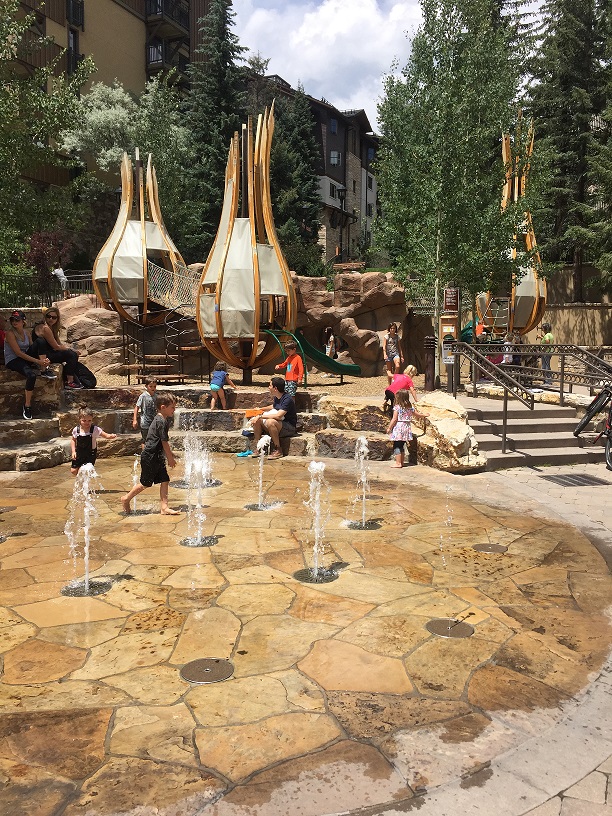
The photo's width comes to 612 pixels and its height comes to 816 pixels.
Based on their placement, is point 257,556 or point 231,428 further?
point 231,428

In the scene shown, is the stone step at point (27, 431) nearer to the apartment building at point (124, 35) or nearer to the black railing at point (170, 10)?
the apartment building at point (124, 35)

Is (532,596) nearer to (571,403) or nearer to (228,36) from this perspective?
(571,403)

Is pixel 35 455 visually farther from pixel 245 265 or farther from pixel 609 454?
pixel 609 454

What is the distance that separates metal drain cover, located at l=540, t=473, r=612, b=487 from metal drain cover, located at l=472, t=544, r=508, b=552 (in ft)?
9.64

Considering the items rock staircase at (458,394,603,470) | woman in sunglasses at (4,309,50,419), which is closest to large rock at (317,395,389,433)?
rock staircase at (458,394,603,470)

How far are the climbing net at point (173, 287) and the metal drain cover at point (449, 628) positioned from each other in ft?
51.6

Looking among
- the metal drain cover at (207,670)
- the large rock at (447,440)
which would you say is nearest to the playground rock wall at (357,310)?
the large rock at (447,440)

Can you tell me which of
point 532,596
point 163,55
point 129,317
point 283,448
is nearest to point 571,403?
point 283,448

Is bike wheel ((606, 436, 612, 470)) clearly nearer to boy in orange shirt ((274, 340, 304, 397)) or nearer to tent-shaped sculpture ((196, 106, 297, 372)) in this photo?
boy in orange shirt ((274, 340, 304, 397))

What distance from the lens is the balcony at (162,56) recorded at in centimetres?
3797

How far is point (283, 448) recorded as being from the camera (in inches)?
434

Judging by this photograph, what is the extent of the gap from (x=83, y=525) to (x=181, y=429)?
16.7 feet

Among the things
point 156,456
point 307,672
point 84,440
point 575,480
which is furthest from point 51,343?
point 307,672

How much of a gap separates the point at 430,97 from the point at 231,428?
425 inches
